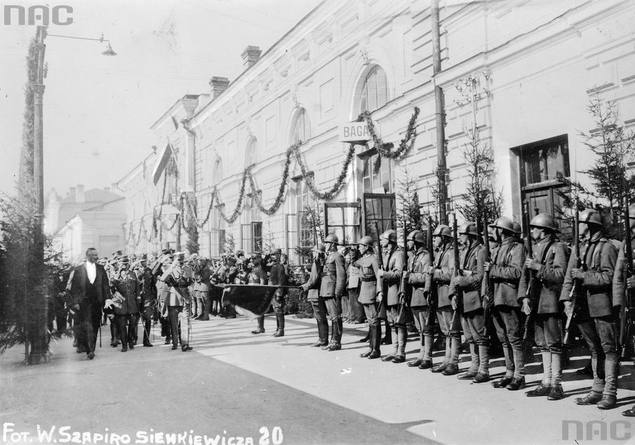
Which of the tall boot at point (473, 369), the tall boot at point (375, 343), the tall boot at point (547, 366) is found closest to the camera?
the tall boot at point (547, 366)

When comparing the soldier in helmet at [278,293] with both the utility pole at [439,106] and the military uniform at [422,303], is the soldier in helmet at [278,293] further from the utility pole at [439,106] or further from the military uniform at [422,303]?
the military uniform at [422,303]

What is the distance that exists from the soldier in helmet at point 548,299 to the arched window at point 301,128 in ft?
47.1

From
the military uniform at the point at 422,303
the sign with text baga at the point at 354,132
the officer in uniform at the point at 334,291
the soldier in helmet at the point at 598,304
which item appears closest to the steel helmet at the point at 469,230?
the military uniform at the point at 422,303

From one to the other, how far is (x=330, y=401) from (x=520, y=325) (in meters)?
2.35

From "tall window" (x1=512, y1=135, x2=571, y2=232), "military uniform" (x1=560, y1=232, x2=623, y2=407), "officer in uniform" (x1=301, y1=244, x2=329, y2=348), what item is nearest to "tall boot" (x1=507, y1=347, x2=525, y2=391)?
"military uniform" (x1=560, y1=232, x2=623, y2=407)

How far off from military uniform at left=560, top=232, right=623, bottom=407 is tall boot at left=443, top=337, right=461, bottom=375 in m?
1.85

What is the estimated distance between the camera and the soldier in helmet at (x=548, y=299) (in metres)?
6.12

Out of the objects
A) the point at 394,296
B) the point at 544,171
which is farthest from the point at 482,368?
the point at 544,171

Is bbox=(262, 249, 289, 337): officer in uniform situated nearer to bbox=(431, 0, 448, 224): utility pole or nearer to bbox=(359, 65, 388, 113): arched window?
bbox=(431, 0, 448, 224): utility pole

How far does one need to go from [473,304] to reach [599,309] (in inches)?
63.3

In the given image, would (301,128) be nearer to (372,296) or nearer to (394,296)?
(372,296)

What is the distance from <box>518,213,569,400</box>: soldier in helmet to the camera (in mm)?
6121

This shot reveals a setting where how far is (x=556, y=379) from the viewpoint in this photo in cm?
613

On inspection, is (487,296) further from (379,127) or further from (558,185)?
(379,127)
